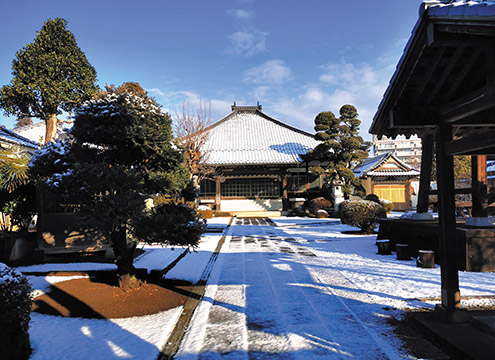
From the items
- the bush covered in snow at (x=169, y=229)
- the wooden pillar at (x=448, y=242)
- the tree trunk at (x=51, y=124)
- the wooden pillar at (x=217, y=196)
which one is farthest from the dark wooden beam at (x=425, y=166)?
the wooden pillar at (x=217, y=196)

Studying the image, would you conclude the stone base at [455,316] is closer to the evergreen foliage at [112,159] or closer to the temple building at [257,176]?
the evergreen foliage at [112,159]

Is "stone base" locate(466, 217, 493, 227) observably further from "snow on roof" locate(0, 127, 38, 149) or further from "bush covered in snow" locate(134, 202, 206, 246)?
"snow on roof" locate(0, 127, 38, 149)

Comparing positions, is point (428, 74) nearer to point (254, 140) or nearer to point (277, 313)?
point (277, 313)

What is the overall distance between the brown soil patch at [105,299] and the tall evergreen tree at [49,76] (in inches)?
413

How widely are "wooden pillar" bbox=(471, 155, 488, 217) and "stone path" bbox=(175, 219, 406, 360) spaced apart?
3.70 metres

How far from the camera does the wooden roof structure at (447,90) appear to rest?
257cm

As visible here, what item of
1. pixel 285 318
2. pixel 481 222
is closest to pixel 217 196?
pixel 481 222

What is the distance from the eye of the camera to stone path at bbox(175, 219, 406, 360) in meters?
2.86

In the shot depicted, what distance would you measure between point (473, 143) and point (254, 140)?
22.0 m

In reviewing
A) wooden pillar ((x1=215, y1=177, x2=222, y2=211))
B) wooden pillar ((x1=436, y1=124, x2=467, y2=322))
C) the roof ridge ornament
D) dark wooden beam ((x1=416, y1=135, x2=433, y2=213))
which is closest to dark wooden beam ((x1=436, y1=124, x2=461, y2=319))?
wooden pillar ((x1=436, y1=124, x2=467, y2=322))

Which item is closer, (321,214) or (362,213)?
(362,213)

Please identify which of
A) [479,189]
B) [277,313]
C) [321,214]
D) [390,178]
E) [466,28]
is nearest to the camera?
[466,28]

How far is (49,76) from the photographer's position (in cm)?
1202

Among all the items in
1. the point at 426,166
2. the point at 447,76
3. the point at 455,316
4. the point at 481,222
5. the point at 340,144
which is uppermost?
the point at 340,144
